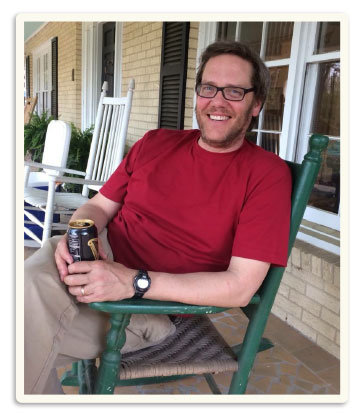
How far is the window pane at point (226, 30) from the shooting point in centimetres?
301

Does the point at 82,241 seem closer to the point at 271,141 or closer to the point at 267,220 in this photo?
the point at 267,220

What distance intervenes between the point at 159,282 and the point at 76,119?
617 centimetres

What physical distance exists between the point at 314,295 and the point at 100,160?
6.64 feet

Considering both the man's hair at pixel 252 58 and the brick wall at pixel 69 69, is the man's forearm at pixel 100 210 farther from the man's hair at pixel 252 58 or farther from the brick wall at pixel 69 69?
the brick wall at pixel 69 69

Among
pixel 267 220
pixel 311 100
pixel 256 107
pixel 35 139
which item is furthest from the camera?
pixel 35 139

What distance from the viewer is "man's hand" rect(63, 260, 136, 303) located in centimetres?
109

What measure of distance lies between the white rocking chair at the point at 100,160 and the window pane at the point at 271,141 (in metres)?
1.04

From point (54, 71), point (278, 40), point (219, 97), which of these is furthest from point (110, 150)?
point (54, 71)

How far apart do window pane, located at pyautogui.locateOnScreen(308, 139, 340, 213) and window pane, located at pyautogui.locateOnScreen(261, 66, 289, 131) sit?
492mm

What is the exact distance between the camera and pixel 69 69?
272 inches

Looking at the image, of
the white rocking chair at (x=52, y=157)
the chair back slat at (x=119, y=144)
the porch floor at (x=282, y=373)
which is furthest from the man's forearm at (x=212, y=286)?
the white rocking chair at (x=52, y=157)

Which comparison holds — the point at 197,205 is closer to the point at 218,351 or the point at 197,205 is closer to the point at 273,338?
the point at 218,351
